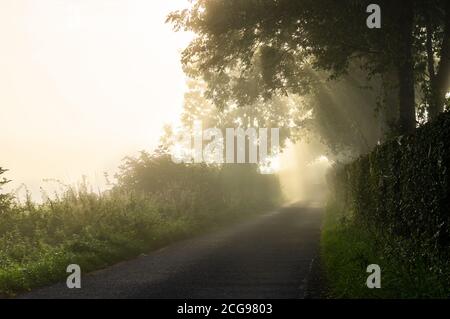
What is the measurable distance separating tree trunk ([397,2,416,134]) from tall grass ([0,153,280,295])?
912 cm

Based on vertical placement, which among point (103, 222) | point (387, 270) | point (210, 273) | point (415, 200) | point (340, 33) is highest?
point (340, 33)

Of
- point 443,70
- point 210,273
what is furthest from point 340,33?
point 210,273

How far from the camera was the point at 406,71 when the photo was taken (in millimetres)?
20344

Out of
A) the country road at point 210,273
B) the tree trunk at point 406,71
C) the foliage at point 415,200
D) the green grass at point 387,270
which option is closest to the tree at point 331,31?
the tree trunk at point 406,71

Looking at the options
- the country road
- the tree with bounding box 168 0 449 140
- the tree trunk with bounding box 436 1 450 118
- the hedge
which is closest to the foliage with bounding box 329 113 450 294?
the hedge

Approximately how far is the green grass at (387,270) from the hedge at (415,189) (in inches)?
7.0

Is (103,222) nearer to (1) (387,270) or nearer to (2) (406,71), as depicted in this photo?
(1) (387,270)

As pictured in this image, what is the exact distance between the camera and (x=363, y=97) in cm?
3516

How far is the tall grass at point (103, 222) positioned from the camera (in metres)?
11.5

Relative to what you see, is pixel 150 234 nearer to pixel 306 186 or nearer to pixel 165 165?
pixel 165 165

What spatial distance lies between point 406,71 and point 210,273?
518 inches
